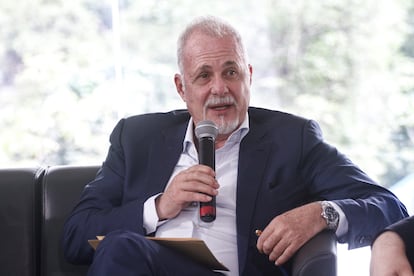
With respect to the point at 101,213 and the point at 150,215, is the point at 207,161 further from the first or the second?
the point at 101,213

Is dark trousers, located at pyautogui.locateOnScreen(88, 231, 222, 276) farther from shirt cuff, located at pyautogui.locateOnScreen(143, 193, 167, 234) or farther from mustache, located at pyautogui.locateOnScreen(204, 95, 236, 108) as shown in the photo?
mustache, located at pyautogui.locateOnScreen(204, 95, 236, 108)

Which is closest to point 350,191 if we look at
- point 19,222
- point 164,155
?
point 164,155

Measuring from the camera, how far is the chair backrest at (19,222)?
2242 mm

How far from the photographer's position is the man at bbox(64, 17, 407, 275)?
190 cm

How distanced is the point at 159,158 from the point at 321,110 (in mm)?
1651

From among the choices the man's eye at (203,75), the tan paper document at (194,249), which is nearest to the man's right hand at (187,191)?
the tan paper document at (194,249)

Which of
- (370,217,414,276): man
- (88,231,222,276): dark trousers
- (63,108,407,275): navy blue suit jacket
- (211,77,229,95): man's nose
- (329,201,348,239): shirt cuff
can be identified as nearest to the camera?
(370,217,414,276): man

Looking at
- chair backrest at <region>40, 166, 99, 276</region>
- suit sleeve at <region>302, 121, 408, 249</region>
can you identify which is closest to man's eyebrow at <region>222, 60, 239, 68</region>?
suit sleeve at <region>302, 121, 408, 249</region>

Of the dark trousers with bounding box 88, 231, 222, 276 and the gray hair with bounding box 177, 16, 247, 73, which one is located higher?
the gray hair with bounding box 177, 16, 247, 73

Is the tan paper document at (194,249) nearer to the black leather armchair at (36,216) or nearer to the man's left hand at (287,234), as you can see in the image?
the man's left hand at (287,234)

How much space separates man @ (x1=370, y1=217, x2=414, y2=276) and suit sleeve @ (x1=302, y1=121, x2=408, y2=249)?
0.77 feet

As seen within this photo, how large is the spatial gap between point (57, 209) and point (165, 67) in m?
1.50

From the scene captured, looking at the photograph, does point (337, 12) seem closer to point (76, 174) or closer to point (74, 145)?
point (74, 145)

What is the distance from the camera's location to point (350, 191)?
2025 millimetres
